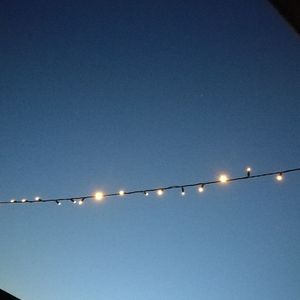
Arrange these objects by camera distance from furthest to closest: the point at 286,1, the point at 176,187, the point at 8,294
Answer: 1. the point at 176,187
2. the point at 8,294
3. the point at 286,1

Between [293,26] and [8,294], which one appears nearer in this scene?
[293,26]

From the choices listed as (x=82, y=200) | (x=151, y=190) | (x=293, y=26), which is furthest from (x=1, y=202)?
(x=293, y=26)

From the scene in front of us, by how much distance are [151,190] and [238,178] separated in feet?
4.42

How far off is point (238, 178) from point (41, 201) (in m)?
3.22

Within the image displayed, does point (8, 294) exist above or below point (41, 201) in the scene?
below

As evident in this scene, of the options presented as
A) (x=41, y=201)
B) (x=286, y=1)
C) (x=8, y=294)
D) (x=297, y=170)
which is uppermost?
(x=41, y=201)

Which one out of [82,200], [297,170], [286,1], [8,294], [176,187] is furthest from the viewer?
[82,200]

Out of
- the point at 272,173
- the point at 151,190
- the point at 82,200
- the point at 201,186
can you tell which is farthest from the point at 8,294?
the point at 272,173

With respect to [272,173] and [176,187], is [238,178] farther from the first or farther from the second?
[176,187]

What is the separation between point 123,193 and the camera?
5.41 meters

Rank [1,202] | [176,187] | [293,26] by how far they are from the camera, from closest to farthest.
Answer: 1. [293,26]
2. [176,187]
3. [1,202]

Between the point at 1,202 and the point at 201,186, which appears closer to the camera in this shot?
the point at 201,186

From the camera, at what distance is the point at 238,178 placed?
4.91 m

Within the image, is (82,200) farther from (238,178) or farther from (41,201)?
(238,178)
